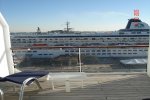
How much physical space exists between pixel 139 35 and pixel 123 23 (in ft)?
19.5

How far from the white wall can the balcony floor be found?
2.40 feet

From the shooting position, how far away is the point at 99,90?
408cm

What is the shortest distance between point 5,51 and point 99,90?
1.99m

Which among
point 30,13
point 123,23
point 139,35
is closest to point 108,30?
point 139,35

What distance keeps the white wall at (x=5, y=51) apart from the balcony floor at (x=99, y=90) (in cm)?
73

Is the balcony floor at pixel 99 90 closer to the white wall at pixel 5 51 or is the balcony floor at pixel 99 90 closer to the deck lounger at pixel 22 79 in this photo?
the deck lounger at pixel 22 79

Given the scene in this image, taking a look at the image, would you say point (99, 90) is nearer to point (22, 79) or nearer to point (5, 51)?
point (22, 79)

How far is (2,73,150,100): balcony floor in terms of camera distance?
12.2ft

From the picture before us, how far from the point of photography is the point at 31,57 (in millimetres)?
5809

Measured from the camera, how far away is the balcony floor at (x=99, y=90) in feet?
12.2

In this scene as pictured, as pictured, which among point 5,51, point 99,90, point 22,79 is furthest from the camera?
point 5,51

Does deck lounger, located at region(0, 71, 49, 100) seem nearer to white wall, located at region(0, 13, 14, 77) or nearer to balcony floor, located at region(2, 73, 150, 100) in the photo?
balcony floor, located at region(2, 73, 150, 100)

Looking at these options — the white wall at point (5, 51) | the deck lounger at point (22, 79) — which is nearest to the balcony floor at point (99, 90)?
the deck lounger at point (22, 79)

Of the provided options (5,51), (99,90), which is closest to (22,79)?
(99,90)
